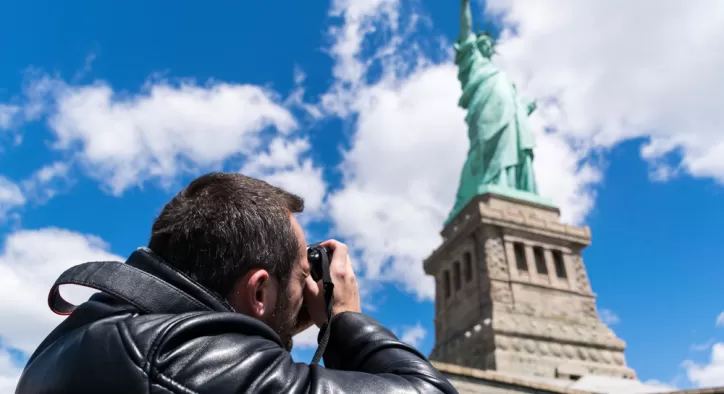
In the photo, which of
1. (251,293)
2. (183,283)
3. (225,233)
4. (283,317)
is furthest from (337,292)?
(183,283)

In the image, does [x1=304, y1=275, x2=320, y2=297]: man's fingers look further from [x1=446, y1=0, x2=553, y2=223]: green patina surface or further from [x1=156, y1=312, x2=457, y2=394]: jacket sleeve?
[x1=446, y1=0, x2=553, y2=223]: green patina surface

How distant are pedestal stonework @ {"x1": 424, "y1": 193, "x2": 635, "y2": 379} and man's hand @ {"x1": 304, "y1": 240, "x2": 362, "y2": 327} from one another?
2133cm

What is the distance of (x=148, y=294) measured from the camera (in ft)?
4.79

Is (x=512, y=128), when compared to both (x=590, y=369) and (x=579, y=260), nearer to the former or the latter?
(x=579, y=260)

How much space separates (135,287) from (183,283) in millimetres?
121

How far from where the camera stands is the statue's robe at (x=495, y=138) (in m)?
31.2

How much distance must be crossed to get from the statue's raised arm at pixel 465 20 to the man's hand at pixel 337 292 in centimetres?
3853

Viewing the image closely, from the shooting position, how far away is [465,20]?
38969mm

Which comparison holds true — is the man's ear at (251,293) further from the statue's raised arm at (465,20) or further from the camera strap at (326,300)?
the statue's raised arm at (465,20)

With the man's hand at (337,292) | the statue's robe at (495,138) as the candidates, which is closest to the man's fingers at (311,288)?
the man's hand at (337,292)

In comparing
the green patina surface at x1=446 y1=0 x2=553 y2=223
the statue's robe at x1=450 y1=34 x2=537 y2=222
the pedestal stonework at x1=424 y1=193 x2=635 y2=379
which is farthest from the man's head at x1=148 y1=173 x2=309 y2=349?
the statue's robe at x1=450 y1=34 x2=537 y2=222

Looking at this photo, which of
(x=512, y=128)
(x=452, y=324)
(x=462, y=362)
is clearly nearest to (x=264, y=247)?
(x=462, y=362)

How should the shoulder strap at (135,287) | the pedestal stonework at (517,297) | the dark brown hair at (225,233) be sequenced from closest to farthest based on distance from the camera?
the shoulder strap at (135,287) < the dark brown hair at (225,233) < the pedestal stonework at (517,297)

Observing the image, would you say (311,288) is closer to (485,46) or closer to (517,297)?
(517,297)
